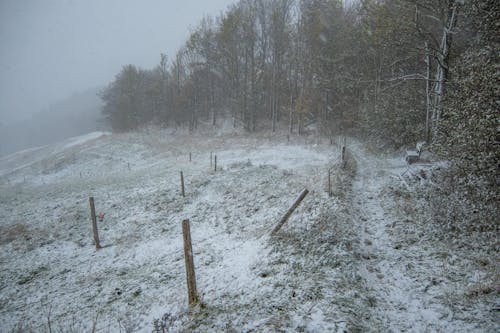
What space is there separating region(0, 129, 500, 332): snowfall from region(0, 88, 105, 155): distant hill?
81657 mm

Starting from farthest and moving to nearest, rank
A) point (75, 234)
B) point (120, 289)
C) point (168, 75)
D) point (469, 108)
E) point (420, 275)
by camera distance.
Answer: point (168, 75)
point (75, 234)
point (120, 289)
point (469, 108)
point (420, 275)

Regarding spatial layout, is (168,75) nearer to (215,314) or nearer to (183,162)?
(183,162)

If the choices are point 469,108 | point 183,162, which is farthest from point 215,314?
point 183,162

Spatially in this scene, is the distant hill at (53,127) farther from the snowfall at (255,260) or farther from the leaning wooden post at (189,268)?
the leaning wooden post at (189,268)

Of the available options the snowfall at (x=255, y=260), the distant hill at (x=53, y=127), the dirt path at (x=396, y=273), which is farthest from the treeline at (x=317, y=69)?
the distant hill at (x=53, y=127)

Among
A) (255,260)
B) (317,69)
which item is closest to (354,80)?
(317,69)

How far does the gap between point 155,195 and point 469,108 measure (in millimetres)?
18345

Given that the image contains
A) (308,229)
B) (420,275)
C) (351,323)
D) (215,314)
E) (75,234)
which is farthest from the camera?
(75,234)

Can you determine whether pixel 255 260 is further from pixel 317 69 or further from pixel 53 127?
pixel 53 127

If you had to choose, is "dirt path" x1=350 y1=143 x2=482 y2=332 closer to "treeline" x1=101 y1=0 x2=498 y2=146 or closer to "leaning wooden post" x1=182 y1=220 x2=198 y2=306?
"leaning wooden post" x1=182 y1=220 x2=198 y2=306

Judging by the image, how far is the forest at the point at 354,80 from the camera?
8.23m

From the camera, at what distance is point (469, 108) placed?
7.96 metres

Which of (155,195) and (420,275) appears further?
(155,195)

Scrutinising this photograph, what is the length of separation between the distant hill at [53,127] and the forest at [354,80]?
174 ft
